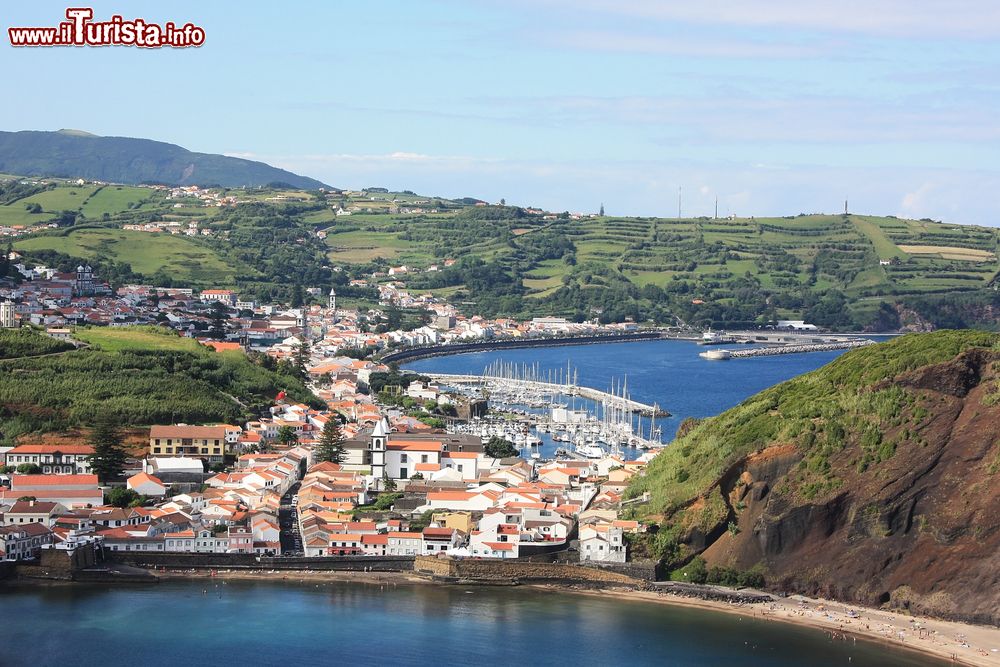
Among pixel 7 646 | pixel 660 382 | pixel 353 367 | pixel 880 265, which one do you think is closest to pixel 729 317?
pixel 880 265

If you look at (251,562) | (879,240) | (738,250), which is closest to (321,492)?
(251,562)

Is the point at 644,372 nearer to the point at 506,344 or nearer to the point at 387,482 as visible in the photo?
the point at 506,344

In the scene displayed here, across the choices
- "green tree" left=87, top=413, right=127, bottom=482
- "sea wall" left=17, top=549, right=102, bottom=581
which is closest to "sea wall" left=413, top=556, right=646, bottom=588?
"sea wall" left=17, top=549, right=102, bottom=581

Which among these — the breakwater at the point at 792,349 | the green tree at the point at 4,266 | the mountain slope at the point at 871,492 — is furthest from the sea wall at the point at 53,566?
the breakwater at the point at 792,349

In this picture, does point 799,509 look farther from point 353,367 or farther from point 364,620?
point 353,367

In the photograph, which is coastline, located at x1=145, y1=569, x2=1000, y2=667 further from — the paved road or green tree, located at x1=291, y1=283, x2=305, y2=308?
green tree, located at x1=291, y1=283, x2=305, y2=308
